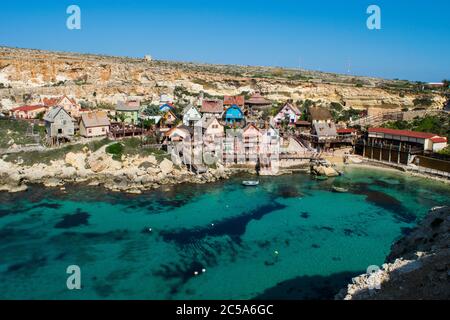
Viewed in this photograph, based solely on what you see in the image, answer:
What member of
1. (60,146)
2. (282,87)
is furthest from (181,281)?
(282,87)

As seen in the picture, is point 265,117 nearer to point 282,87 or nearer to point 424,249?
point 282,87

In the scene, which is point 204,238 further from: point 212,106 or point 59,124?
point 212,106

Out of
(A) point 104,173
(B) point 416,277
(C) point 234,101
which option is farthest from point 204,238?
(C) point 234,101

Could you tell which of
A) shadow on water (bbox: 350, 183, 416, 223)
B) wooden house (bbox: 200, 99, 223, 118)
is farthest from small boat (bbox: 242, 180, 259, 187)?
wooden house (bbox: 200, 99, 223, 118)

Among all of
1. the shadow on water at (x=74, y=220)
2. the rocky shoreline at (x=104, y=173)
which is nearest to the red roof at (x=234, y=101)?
the rocky shoreline at (x=104, y=173)

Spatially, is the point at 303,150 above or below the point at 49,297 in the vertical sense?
above

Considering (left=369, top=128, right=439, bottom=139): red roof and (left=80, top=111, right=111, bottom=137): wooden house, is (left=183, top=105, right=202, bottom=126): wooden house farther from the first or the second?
Result: (left=369, top=128, right=439, bottom=139): red roof

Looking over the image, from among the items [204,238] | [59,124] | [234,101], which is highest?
[234,101]

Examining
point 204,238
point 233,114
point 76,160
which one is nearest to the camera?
point 204,238
